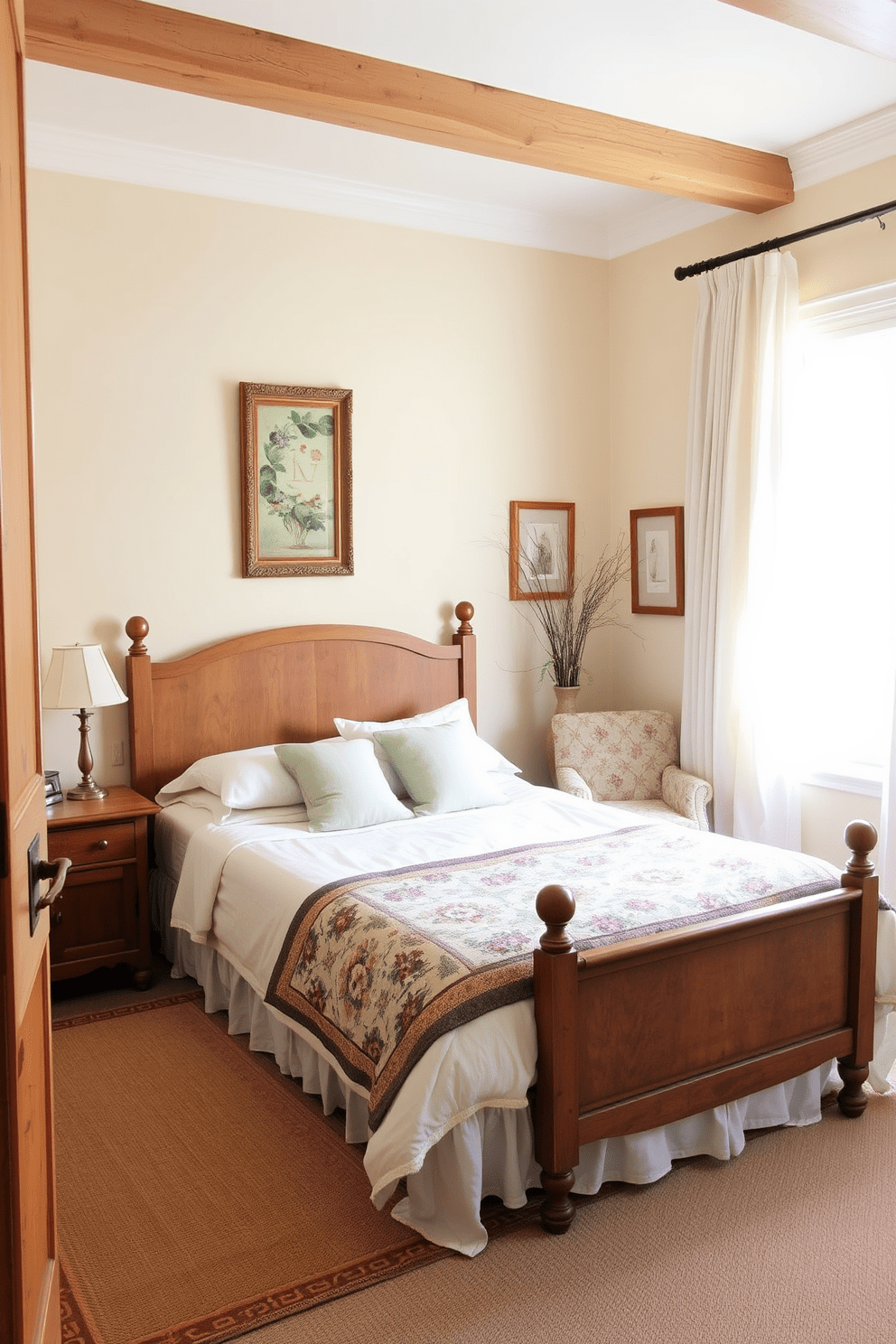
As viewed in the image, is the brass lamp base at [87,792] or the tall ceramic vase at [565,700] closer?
the brass lamp base at [87,792]

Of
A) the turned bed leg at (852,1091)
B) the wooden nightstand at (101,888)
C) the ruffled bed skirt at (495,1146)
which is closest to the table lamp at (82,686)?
the wooden nightstand at (101,888)

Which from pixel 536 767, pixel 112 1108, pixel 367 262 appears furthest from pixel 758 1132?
pixel 367 262

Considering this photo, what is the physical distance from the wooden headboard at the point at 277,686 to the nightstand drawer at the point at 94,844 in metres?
0.40

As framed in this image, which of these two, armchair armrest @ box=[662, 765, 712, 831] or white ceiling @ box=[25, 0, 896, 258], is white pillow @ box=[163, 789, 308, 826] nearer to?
armchair armrest @ box=[662, 765, 712, 831]

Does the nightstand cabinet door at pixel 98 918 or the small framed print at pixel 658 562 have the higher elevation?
the small framed print at pixel 658 562

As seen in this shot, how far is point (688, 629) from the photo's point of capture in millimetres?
4688

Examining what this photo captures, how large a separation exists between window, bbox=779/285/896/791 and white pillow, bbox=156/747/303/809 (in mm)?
1987

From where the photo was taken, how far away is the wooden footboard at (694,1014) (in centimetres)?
239

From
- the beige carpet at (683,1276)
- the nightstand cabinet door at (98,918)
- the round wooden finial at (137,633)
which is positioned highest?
the round wooden finial at (137,633)

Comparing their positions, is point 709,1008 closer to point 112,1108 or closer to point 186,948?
point 112,1108

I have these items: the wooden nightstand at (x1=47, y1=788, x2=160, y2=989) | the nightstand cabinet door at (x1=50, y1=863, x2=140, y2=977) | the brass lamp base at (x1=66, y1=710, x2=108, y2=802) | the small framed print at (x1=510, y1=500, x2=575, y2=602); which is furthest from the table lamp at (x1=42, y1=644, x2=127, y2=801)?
the small framed print at (x1=510, y1=500, x2=575, y2=602)

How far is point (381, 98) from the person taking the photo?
10.9ft

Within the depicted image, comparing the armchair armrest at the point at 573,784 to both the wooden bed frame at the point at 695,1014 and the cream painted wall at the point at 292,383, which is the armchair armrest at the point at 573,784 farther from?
the wooden bed frame at the point at 695,1014

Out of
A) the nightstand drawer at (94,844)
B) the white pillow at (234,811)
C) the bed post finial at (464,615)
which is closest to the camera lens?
the nightstand drawer at (94,844)
